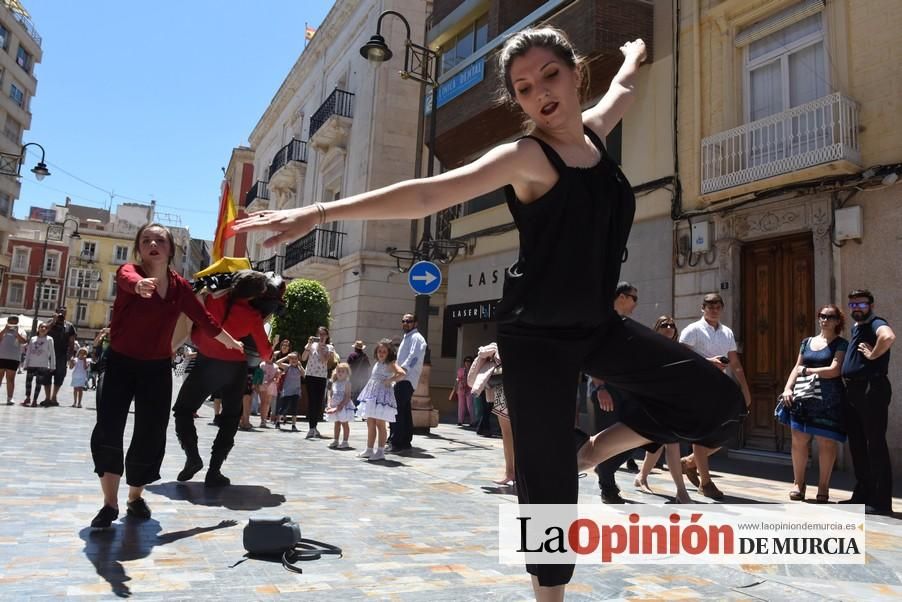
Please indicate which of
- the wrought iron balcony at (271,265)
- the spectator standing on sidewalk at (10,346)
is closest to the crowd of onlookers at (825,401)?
the spectator standing on sidewalk at (10,346)

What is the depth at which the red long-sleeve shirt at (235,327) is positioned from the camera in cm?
581

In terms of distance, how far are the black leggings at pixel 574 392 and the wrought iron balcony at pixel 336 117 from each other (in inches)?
926

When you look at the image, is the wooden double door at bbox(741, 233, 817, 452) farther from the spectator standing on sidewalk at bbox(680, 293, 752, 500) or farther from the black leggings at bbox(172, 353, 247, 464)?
the black leggings at bbox(172, 353, 247, 464)

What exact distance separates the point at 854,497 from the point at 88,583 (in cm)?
619

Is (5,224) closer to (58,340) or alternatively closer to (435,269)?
(58,340)

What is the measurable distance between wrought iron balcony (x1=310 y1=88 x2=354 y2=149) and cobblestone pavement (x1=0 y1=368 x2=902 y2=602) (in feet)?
63.2

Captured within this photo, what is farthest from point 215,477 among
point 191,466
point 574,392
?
point 574,392

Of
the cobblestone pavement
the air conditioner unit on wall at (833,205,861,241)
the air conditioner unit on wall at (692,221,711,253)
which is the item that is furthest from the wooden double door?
the cobblestone pavement

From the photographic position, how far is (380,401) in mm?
8766

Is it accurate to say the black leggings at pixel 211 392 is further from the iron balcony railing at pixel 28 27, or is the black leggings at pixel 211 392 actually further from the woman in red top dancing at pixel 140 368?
the iron balcony railing at pixel 28 27

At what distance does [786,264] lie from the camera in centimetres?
1092

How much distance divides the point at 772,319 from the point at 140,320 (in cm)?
988

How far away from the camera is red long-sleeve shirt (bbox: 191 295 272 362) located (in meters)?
Result: 5.81

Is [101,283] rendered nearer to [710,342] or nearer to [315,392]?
[315,392]
